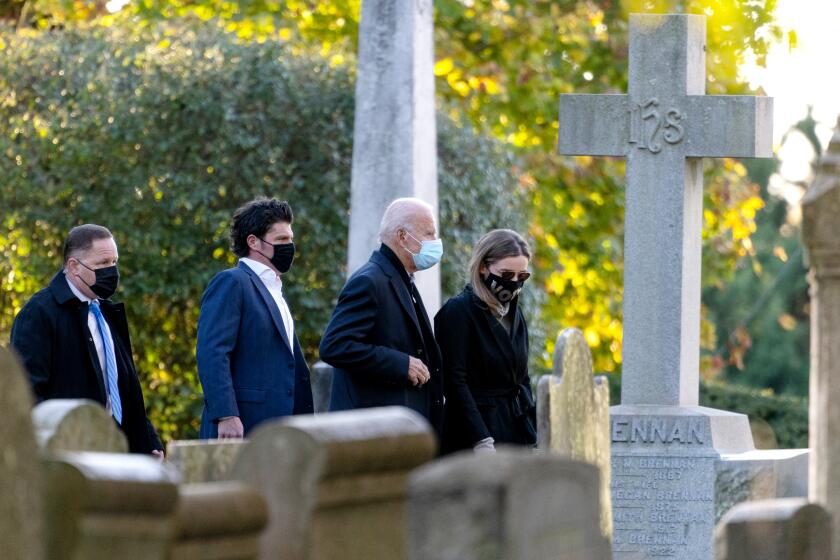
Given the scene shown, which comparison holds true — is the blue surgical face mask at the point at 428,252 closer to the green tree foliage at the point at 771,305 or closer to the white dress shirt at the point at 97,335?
the white dress shirt at the point at 97,335

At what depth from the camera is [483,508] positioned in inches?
140

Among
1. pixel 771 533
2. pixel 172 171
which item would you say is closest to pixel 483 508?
pixel 771 533

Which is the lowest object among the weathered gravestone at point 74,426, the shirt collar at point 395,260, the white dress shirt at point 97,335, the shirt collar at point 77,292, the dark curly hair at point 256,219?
the weathered gravestone at point 74,426

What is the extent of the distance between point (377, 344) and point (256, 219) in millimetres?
751

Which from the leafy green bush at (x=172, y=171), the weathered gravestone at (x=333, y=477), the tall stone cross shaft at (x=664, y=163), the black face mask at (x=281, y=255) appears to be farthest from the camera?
the leafy green bush at (x=172, y=171)

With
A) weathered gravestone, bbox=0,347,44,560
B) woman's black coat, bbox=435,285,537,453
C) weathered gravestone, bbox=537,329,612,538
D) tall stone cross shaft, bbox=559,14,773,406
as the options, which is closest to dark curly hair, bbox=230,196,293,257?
woman's black coat, bbox=435,285,537,453

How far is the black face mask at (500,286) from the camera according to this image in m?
7.59

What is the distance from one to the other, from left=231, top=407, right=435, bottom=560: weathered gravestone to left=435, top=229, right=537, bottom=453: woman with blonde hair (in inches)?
134

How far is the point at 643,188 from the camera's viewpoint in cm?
941

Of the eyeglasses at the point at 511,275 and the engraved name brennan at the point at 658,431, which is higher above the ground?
the eyeglasses at the point at 511,275

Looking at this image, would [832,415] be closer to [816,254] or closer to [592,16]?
[816,254]

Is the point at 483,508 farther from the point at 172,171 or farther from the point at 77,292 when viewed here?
the point at 172,171

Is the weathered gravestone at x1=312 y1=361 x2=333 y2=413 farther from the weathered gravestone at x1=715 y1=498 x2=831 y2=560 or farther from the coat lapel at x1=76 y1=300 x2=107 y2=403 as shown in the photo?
the weathered gravestone at x1=715 y1=498 x2=831 y2=560

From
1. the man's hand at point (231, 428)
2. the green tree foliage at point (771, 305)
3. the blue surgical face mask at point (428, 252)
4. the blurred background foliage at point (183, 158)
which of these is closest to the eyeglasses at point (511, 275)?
the blue surgical face mask at point (428, 252)
